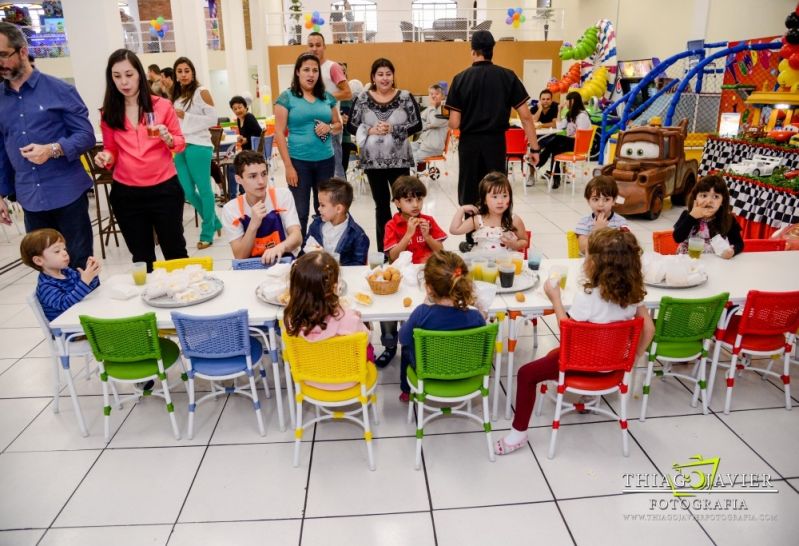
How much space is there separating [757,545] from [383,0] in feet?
67.4

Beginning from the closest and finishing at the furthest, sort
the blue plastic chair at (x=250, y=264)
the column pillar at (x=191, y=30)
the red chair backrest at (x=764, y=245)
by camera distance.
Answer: the blue plastic chair at (x=250, y=264) → the red chair backrest at (x=764, y=245) → the column pillar at (x=191, y=30)

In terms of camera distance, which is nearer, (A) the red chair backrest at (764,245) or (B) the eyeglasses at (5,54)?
Answer: (B) the eyeglasses at (5,54)

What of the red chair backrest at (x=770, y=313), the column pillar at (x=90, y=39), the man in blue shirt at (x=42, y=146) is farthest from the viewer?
the column pillar at (x=90, y=39)

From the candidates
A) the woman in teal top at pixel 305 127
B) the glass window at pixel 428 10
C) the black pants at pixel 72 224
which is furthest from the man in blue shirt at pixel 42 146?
the glass window at pixel 428 10

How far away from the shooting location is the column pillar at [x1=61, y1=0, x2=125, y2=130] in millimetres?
6418

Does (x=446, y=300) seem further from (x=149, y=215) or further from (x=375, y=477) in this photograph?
(x=149, y=215)

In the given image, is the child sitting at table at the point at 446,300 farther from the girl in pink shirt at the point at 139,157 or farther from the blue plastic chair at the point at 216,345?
the girl in pink shirt at the point at 139,157

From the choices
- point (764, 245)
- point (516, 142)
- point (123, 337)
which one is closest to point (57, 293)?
point (123, 337)

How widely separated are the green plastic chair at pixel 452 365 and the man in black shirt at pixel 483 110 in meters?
2.25

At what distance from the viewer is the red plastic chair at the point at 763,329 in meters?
2.49

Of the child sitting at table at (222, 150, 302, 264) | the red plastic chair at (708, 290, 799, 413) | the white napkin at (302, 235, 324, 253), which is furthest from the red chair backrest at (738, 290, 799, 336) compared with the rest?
the child sitting at table at (222, 150, 302, 264)

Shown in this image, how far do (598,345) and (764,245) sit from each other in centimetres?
164

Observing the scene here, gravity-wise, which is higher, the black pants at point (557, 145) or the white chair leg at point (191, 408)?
the black pants at point (557, 145)

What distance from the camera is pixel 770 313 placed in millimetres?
2543
